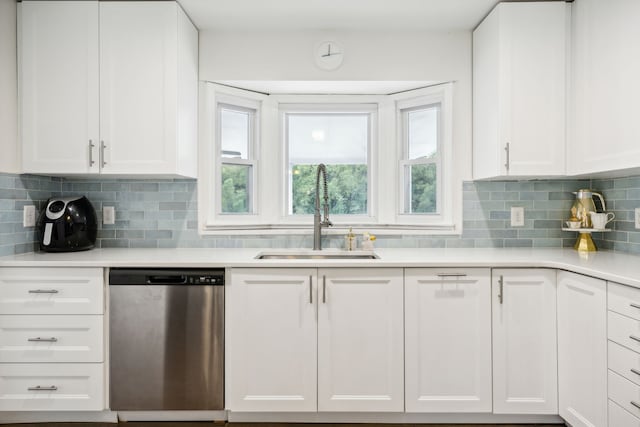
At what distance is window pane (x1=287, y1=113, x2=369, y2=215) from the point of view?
2898 mm

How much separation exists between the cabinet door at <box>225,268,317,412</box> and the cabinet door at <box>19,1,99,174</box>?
1221 mm

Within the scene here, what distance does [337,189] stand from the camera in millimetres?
2898

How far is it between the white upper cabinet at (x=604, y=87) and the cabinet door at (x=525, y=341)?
67 centimetres

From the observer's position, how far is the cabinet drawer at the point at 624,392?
154 cm

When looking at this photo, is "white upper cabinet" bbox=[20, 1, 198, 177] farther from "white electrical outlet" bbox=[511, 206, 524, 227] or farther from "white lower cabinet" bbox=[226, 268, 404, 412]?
"white electrical outlet" bbox=[511, 206, 524, 227]

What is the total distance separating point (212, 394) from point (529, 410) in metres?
1.63

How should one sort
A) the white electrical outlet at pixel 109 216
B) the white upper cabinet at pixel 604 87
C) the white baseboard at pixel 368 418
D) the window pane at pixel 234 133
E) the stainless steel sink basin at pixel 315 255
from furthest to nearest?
the window pane at pixel 234 133, the white electrical outlet at pixel 109 216, the stainless steel sink basin at pixel 315 255, the white baseboard at pixel 368 418, the white upper cabinet at pixel 604 87

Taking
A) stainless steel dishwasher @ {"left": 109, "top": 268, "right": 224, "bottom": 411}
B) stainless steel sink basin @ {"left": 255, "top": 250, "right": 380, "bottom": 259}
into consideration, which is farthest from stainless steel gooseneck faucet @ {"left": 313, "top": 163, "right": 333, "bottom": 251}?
stainless steel dishwasher @ {"left": 109, "top": 268, "right": 224, "bottom": 411}

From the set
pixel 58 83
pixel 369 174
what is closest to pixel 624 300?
pixel 369 174

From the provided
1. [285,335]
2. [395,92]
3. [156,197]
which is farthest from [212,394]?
[395,92]

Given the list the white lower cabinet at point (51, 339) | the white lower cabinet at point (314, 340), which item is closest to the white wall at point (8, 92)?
the white lower cabinet at point (51, 339)

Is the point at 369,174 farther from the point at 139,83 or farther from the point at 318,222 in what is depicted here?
the point at 139,83

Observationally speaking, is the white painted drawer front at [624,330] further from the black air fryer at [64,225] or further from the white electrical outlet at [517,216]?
the black air fryer at [64,225]

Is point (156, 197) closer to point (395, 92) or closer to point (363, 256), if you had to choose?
point (363, 256)
